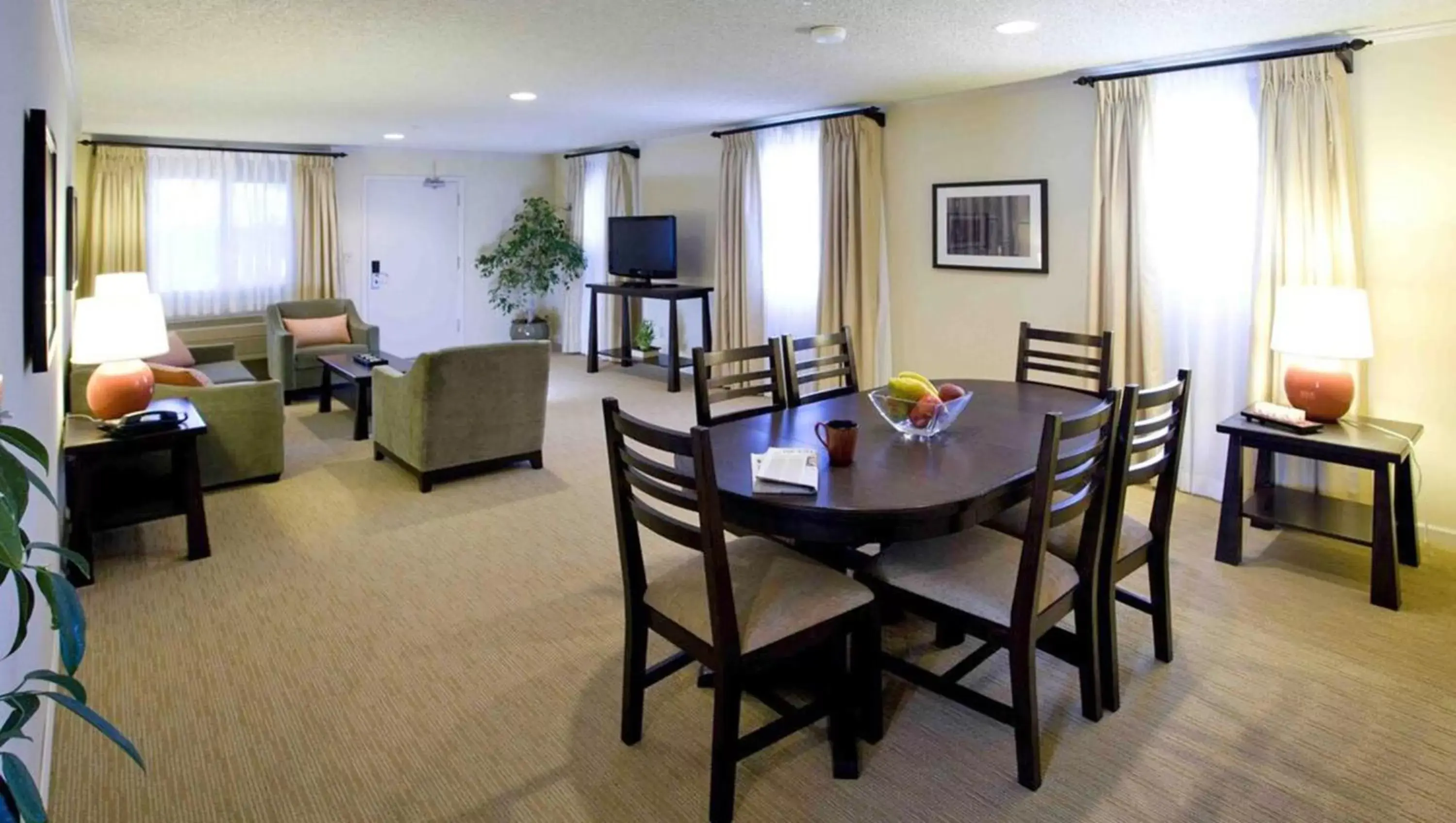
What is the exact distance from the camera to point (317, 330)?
7.32 m

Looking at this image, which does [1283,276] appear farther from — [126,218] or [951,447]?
[126,218]

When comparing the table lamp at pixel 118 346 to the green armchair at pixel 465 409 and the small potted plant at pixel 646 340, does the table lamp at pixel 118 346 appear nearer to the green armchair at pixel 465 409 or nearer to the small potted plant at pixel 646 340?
the green armchair at pixel 465 409

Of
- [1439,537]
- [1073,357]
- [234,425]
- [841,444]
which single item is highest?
[1073,357]

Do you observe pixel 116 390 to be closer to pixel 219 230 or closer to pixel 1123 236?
pixel 1123 236

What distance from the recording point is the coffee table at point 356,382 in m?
5.71

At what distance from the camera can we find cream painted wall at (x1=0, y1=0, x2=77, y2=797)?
1617mm

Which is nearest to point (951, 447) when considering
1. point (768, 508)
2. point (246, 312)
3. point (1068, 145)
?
point (768, 508)

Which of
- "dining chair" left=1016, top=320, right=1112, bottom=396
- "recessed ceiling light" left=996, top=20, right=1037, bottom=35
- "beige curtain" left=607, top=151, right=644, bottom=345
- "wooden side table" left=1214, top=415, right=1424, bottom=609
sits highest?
"beige curtain" left=607, top=151, right=644, bottom=345

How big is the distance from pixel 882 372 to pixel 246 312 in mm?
6032

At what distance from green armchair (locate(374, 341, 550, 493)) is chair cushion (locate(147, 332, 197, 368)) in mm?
2128

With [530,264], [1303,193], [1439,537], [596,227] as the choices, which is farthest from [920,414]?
[530,264]

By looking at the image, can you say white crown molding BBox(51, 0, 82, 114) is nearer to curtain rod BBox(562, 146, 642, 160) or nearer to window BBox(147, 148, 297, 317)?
window BBox(147, 148, 297, 317)

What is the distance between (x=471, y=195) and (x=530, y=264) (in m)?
1.08

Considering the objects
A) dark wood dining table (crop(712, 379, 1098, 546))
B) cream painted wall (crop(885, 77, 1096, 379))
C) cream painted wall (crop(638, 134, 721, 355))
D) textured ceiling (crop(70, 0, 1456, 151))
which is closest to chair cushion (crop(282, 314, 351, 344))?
textured ceiling (crop(70, 0, 1456, 151))
